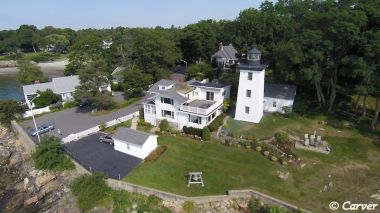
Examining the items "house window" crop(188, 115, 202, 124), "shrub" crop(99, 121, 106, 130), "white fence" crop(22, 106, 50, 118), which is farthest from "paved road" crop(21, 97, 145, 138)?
"house window" crop(188, 115, 202, 124)

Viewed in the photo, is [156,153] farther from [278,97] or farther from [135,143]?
[278,97]

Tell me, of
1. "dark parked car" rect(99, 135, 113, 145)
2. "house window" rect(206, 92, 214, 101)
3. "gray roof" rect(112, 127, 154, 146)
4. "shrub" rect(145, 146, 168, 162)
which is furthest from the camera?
"house window" rect(206, 92, 214, 101)

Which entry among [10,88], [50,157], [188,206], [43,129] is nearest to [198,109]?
[188,206]

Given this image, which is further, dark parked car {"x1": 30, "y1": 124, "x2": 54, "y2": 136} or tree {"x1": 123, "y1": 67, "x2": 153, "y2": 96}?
tree {"x1": 123, "y1": 67, "x2": 153, "y2": 96}

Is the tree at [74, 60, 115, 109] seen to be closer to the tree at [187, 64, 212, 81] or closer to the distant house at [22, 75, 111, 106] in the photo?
the distant house at [22, 75, 111, 106]

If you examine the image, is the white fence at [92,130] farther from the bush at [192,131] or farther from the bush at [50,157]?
the bush at [192,131]

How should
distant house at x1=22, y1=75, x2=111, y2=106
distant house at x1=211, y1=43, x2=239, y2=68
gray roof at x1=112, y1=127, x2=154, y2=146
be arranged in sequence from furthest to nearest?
1. distant house at x1=211, y1=43, x2=239, y2=68
2. distant house at x1=22, y1=75, x2=111, y2=106
3. gray roof at x1=112, y1=127, x2=154, y2=146

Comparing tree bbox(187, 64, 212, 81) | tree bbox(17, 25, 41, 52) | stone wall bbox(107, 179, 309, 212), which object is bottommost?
stone wall bbox(107, 179, 309, 212)

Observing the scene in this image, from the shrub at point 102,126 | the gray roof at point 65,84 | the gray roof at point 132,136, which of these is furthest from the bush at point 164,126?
the gray roof at point 65,84
